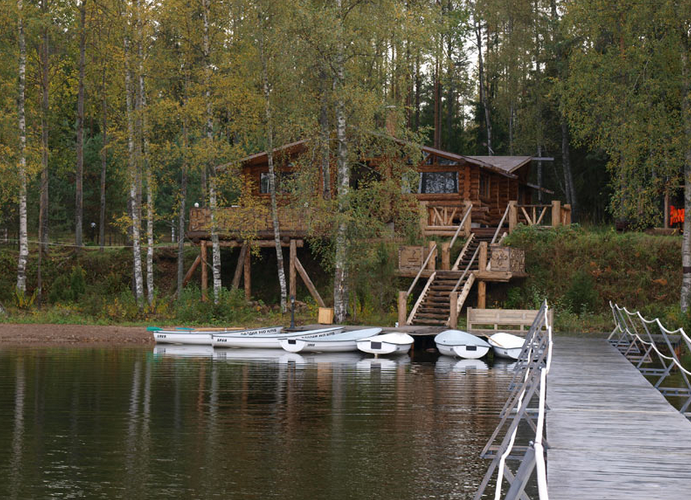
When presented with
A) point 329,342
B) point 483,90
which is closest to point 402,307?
point 329,342

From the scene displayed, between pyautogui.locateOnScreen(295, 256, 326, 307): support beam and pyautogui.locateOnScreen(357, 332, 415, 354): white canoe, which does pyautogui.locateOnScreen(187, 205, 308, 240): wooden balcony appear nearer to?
pyautogui.locateOnScreen(295, 256, 326, 307): support beam

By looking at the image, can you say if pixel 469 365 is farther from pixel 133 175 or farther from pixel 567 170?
pixel 567 170

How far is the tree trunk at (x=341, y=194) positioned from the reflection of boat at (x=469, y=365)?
6.13 meters

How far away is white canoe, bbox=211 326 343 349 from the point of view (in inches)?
1160

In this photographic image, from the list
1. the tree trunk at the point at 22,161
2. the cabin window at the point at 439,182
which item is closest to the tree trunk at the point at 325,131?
the cabin window at the point at 439,182

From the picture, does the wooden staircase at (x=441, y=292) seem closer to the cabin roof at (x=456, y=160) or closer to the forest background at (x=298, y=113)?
the forest background at (x=298, y=113)

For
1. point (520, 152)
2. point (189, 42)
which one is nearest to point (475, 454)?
point (189, 42)

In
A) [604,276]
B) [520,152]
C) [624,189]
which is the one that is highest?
[520,152]

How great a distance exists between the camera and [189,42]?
34.4m

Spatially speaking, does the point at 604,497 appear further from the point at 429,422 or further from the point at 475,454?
the point at 429,422

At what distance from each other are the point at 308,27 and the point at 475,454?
20.5m

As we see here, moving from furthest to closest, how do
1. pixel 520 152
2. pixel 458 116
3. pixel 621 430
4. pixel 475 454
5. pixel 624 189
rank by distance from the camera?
pixel 458 116 → pixel 520 152 → pixel 624 189 → pixel 475 454 → pixel 621 430

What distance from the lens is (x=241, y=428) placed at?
612 inches

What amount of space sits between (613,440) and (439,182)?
30940 mm
